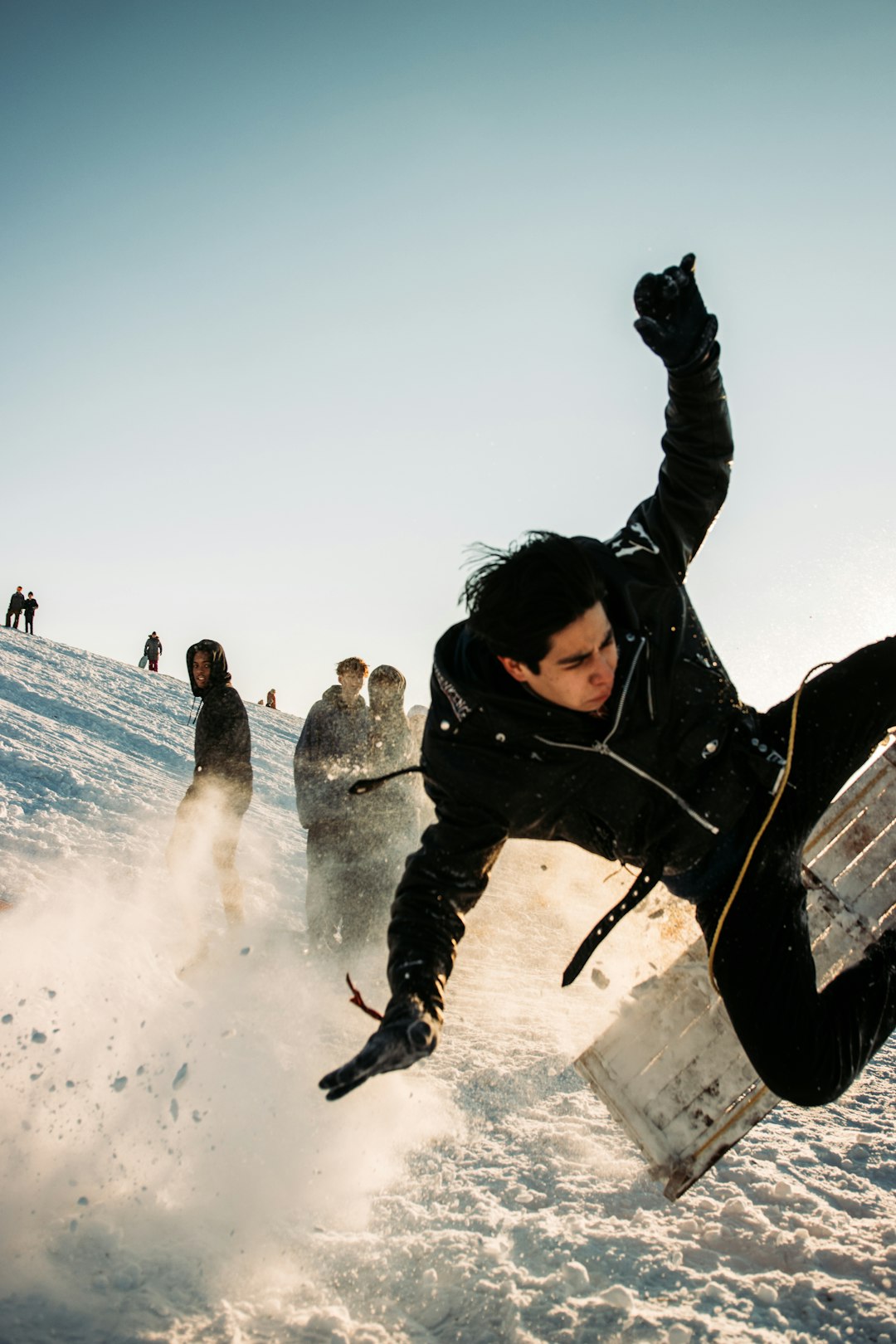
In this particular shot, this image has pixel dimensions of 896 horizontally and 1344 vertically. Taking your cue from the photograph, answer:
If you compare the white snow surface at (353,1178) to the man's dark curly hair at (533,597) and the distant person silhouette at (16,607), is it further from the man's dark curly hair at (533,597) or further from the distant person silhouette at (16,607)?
the distant person silhouette at (16,607)

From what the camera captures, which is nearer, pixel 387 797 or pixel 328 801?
pixel 328 801

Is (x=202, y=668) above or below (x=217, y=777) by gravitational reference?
above

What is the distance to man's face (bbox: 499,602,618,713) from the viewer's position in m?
2.13

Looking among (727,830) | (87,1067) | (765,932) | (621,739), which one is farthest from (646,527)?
(87,1067)

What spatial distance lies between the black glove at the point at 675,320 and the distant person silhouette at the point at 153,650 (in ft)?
75.5

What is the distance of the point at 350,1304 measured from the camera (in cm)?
214

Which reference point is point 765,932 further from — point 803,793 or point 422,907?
point 422,907

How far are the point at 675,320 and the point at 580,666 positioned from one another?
1055 mm

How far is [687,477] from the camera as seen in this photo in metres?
2.33

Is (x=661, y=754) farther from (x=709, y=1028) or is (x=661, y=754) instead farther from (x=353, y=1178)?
(x=353, y=1178)

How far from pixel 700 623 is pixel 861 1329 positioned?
2008mm

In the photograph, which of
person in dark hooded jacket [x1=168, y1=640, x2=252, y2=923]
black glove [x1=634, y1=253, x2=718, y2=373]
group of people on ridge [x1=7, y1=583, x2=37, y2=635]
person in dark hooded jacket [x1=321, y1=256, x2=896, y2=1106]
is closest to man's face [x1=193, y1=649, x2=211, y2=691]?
person in dark hooded jacket [x1=168, y1=640, x2=252, y2=923]

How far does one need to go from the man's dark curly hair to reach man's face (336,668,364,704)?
3424 millimetres

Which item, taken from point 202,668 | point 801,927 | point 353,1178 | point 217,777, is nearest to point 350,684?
point 202,668
